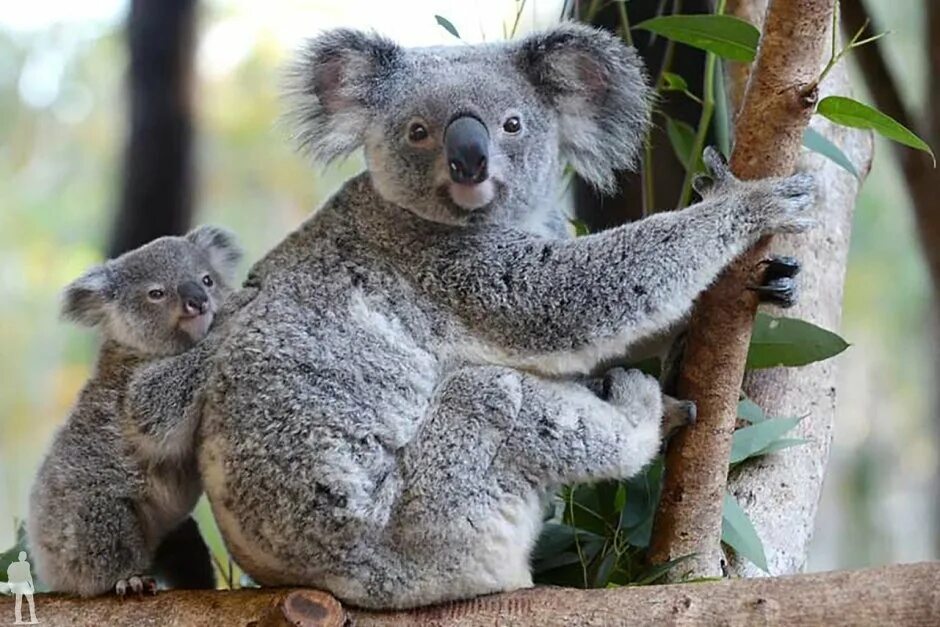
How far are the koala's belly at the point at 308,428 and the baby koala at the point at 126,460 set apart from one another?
18 centimetres

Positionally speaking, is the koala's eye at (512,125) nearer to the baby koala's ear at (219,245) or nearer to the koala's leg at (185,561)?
the baby koala's ear at (219,245)

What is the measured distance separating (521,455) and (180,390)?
2.70 feet

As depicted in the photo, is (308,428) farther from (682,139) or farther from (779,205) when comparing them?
(682,139)

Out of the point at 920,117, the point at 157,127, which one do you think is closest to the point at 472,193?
the point at 157,127

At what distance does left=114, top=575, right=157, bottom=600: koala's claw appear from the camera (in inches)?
110

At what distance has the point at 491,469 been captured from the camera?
2691mm

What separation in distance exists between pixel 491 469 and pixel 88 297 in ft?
4.14

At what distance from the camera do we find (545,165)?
301cm

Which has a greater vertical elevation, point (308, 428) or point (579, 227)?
point (579, 227)

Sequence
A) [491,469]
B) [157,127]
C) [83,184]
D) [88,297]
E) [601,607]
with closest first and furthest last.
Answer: [601,607] → [491,469] → [88,297] → [157,127] → [83,184]

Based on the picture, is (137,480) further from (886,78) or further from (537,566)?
(886,78)

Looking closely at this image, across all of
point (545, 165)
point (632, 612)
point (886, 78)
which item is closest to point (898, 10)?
point (886, 78)

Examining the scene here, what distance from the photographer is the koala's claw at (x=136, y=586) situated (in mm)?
2783

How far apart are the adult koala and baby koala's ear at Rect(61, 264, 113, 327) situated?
0.44 meters
